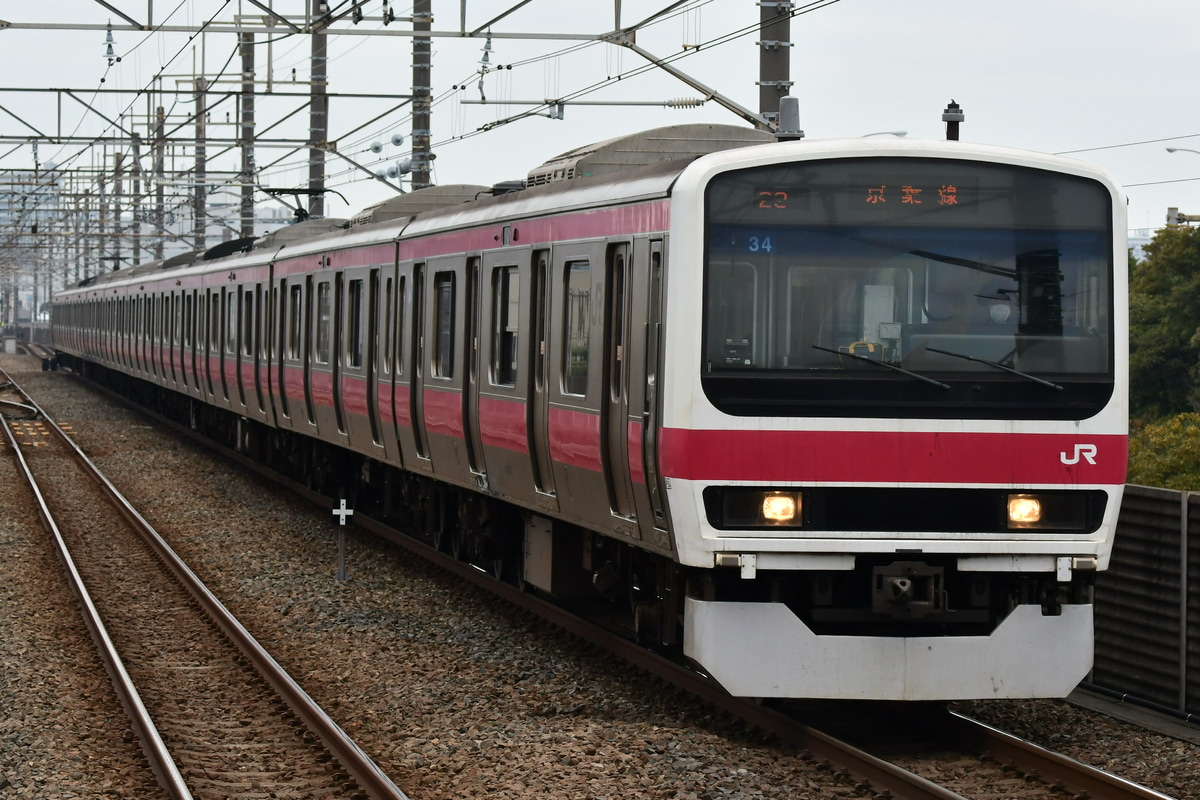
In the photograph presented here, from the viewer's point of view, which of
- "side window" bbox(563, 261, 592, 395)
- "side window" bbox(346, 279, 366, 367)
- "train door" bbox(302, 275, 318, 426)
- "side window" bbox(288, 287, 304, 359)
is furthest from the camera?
"side window" bbox(288, 287, 304, 359)

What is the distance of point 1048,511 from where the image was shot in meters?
7.63

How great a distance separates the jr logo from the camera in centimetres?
763

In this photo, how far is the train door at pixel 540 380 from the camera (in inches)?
384

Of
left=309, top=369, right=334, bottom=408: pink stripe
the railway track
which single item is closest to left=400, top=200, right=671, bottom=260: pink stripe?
the railway track

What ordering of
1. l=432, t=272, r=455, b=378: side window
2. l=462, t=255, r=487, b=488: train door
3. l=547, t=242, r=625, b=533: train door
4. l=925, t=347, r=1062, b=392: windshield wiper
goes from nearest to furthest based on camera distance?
l=925, t=347, r=1062, b=392: windshield wiper, l=547, t=242, r=625, b=533: train door, l=462, t=255, r=487, b=488: train door, l=432, t=272, r=455, b=378: side window

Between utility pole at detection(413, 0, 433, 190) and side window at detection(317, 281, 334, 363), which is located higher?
utility pole at detection(413, 0, 433, 190)

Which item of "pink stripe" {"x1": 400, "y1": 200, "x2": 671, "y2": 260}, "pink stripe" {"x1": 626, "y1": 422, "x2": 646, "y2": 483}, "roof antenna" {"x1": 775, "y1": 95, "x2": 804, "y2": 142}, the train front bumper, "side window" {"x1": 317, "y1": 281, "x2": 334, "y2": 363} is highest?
"roof antenna" {"x1": 775, "y1": 95, "x2": 804, "y2": 142}

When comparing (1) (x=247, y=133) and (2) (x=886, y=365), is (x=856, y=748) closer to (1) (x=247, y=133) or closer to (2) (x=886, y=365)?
(2) (x=886, y=365)

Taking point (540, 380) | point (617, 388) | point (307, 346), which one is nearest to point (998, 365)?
point (617, 388)

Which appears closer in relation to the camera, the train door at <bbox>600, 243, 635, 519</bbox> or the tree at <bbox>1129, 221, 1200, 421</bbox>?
the train door at <bbox>600, 243, 635, 519</bbox>

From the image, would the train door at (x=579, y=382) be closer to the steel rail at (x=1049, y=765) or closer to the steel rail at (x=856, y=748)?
the steel rail at (x=856, y=748)

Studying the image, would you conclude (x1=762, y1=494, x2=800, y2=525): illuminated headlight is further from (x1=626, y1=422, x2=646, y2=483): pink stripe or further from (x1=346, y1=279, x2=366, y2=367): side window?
(x1=346, y1=279, x2=366, y2=367): side window

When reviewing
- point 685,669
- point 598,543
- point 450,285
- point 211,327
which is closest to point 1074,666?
point 685,669

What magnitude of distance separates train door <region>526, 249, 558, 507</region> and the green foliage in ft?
69.3
